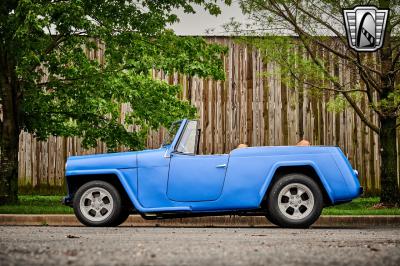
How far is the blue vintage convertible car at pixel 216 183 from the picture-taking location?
33.5 ft

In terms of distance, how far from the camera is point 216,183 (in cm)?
1034

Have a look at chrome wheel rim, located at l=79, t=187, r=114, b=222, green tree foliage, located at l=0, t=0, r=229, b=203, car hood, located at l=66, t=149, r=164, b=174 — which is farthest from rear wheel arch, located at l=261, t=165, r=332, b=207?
green tree foliage, located at l=0, t=0, r=229, b=203

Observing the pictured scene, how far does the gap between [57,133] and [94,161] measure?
5134 millimetres

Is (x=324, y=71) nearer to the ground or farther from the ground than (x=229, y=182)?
farther from the ground

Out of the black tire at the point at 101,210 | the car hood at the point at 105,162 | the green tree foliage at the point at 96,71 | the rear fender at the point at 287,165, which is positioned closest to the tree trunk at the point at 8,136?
the green tree foliage at the point at 96,71

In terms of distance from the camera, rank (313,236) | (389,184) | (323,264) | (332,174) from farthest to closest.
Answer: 1. (389,184)
2. (332,174)
3. (313,236)
4. (323,264)

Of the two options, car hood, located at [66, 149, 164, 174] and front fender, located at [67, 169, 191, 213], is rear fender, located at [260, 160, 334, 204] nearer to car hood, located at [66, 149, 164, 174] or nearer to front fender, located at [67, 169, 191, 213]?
front fender, located at [67, 169, 191, 213]

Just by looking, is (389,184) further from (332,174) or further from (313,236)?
(313,236)

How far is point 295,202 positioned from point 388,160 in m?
5.56

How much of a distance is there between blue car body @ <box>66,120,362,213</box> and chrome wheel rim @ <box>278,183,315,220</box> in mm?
253

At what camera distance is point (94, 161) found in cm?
1063

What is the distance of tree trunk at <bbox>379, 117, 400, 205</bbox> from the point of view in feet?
49.2

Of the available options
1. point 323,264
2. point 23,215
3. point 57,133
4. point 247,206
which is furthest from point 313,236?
point 57,133

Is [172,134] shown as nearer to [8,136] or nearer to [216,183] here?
[216,183]
